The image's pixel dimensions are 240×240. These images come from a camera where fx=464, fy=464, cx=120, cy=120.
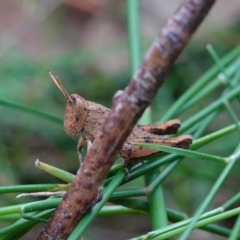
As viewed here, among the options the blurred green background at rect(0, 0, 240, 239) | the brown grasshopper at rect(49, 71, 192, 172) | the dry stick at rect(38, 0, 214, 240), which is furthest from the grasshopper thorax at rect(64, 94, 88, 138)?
the blurred green background at rect(0, 0, 240, 239)

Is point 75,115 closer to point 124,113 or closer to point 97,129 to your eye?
point 97,129

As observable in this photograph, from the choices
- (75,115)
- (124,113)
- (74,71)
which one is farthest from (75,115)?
(74,71)

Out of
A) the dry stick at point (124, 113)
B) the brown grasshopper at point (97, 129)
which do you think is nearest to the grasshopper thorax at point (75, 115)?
the brown grasshopper at point (97, 129)

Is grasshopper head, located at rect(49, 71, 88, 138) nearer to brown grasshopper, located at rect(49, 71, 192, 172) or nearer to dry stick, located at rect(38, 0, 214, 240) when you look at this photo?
brown grasshopper, located at rect(49, 71, 192, 172)

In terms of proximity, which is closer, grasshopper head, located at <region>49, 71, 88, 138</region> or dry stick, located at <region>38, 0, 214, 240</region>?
dry stick, located at <region>38, 0, 214, 240</region>

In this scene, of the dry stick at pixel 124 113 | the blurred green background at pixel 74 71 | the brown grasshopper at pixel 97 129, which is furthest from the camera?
the blurred green background at pixel 74 71

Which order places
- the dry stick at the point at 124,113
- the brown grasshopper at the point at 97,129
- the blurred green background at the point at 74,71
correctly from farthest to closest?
1. the blurred green background at the point at 74,71
2. the brown grasshopper at the point at 97,129
3. the dry stick at the point at 124,113

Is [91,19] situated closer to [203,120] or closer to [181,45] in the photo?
[203,120]

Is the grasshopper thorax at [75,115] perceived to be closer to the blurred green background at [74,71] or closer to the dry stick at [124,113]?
the dry stick at [124,113]
